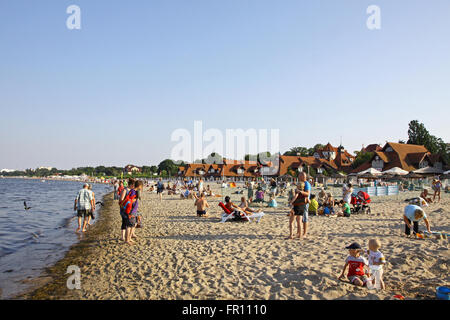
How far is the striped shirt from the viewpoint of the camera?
9445mm

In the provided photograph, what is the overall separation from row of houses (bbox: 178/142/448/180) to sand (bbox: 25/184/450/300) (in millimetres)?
31414

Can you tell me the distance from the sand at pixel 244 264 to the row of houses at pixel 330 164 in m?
31.4

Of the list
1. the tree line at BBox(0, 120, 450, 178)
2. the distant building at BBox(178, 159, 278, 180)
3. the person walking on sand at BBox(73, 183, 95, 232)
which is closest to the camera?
the person walking on sand at BBox(73, 183, 95, 232)

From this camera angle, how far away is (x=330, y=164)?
5944 centimetres

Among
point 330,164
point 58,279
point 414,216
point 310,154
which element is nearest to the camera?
point 58,279

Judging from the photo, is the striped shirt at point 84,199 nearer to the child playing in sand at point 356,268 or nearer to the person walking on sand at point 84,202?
the person walking on sand at point 84,202

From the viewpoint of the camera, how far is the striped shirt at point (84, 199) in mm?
9445

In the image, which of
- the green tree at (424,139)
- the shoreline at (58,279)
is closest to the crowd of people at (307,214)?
the shoreline at (58,279)

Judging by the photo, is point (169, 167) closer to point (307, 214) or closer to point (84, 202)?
point (84, 202)

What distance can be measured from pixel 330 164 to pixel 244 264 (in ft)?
188

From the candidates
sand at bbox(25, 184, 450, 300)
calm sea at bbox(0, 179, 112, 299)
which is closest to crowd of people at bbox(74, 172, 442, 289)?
sand at bbox(25, 184, 450, 300)

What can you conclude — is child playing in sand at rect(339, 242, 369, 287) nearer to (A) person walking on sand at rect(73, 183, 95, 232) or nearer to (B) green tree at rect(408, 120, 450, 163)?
(A) person walking on sand at rect(73, 183, 95, 232)

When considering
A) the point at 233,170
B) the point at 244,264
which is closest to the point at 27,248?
the point at 244,264
